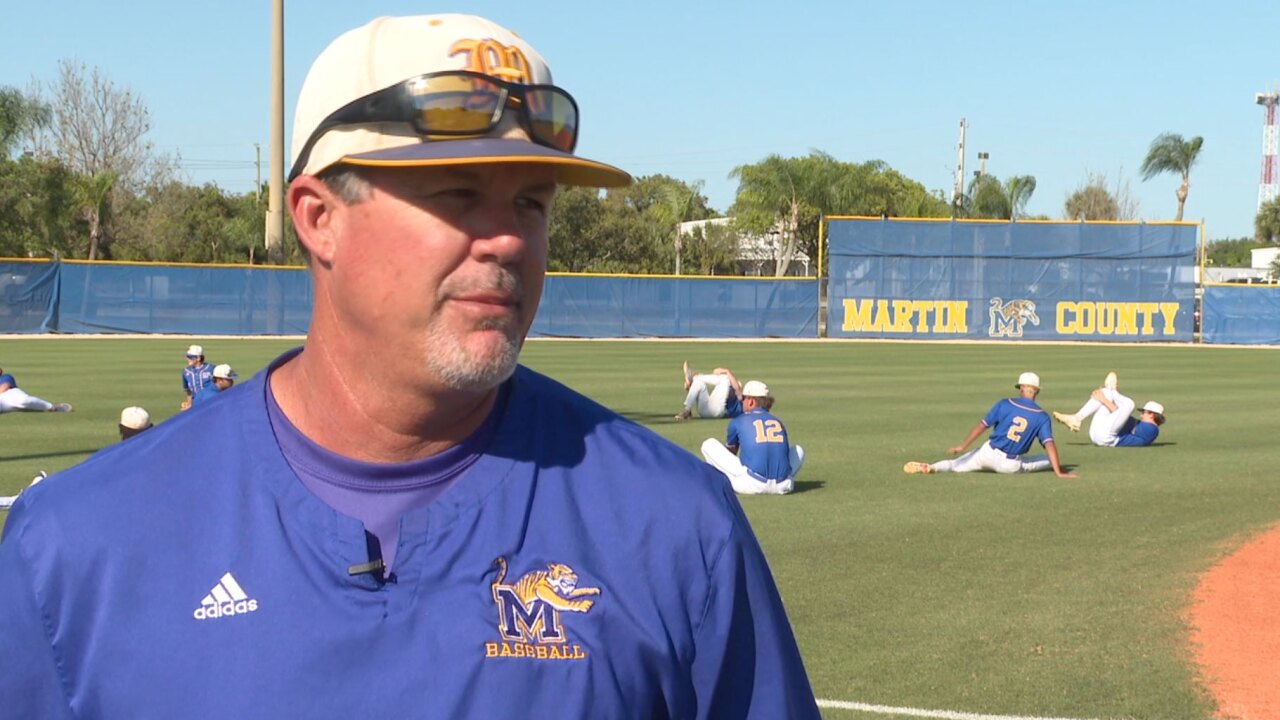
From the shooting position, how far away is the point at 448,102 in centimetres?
194

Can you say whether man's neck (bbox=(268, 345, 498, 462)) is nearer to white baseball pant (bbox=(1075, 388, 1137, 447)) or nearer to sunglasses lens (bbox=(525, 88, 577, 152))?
sunglasses lens (bbox=(525, 88, 577, 152))

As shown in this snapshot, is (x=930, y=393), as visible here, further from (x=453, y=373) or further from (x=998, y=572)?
(x=453, y=373)

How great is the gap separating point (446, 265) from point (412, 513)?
0.34 metres

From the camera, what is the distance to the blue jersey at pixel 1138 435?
18.1 meters

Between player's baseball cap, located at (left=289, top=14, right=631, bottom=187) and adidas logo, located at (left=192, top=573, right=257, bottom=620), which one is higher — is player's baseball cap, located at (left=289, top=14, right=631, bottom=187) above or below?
above

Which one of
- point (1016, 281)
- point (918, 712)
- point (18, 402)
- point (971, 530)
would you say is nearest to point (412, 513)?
point (918, 712)

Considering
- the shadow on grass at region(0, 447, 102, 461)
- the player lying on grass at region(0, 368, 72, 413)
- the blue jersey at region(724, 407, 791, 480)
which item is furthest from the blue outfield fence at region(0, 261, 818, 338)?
the blue jersey at region(724, 407, 791, 480)

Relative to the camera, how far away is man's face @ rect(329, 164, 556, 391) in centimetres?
197

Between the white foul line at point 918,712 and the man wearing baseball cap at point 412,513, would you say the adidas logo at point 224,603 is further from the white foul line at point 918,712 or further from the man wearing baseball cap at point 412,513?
the white foul line at point 918,712

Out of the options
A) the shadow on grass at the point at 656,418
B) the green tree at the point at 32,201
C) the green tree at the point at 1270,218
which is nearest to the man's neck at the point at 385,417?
the shadow on grass at the point at 656,418

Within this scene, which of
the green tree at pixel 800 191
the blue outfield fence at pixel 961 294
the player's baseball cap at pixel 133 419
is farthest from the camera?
the green tree at pixel 800 191

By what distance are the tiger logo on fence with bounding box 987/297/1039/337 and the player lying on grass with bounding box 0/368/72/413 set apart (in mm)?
34374

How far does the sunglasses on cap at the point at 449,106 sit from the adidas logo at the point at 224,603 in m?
0.64

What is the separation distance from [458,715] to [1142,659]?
6655 mm
